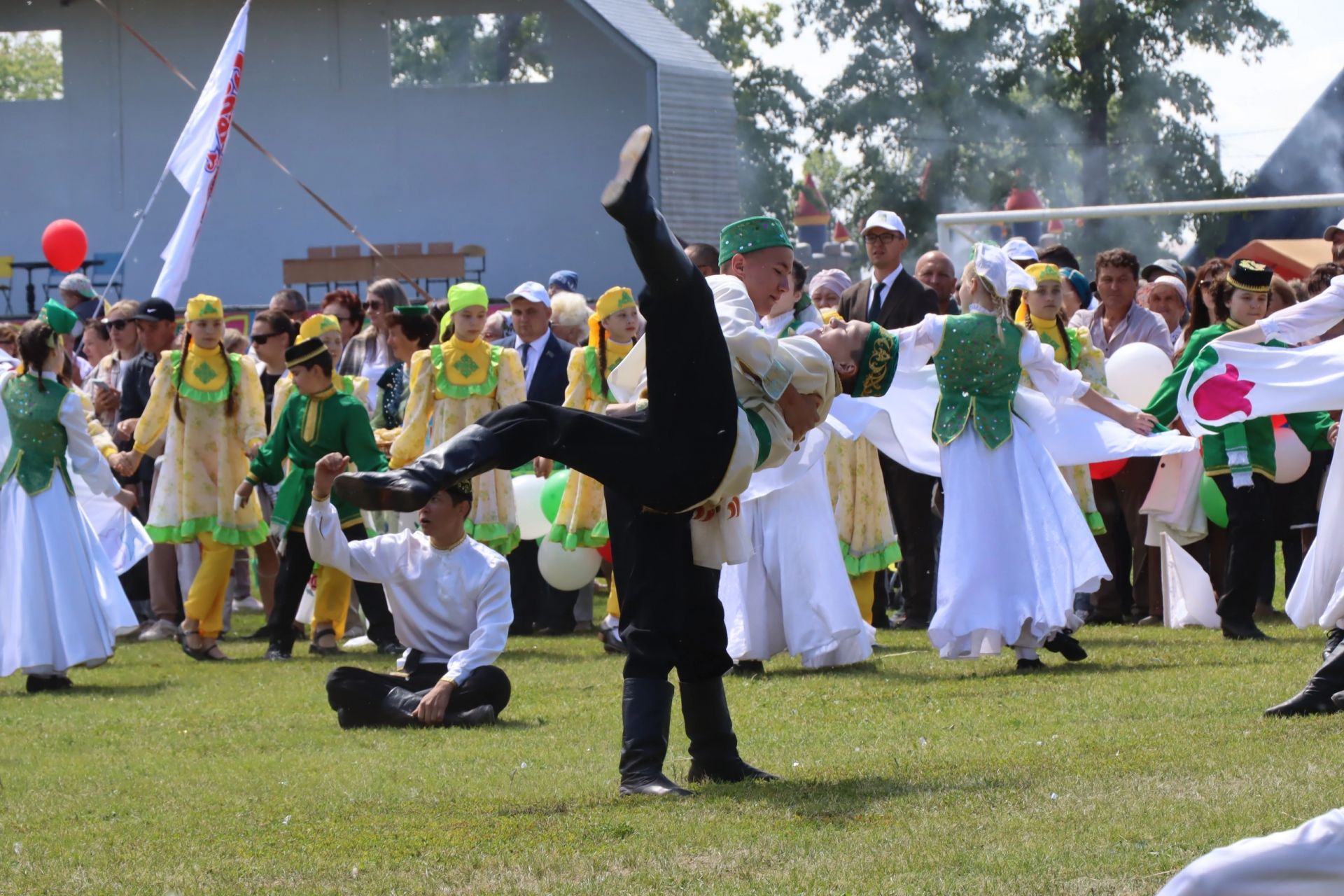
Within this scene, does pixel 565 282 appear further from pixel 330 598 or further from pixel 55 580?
pixel 55 580

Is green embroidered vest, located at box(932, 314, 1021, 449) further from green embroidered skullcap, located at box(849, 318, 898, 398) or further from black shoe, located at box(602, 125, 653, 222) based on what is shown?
black shoe, located at box(602, 125, 653, 222)

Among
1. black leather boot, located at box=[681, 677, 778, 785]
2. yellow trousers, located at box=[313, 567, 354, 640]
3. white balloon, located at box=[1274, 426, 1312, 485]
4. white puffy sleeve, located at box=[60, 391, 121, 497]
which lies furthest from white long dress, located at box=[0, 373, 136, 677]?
white balloon, located at box=[1274, 426, 1312, 485]

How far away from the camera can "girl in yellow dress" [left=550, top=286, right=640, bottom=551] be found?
1094 cm

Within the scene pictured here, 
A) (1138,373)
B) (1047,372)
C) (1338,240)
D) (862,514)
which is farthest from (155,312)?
(1338,240)

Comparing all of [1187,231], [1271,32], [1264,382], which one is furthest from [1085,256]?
[1264,382]

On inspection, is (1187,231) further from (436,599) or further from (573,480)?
(436,599)

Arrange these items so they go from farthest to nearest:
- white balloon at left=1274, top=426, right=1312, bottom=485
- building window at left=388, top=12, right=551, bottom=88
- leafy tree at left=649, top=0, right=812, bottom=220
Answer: leafy tree at left=649, top=0, right=812, bottom=220 < building window at left=388, top=12, right=551, bottom=88 < white balloon at left=1274, top=426, right=1312, bottom=485

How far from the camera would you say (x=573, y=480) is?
36.4ft

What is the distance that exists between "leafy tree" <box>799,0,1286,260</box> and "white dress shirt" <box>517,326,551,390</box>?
23.6 meters

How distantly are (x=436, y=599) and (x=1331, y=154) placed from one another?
24190 mm

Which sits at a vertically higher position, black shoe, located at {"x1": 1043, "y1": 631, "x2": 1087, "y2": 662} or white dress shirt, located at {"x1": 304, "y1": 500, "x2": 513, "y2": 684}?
white dress shirt, located at {"x1": 304, "y1": 500, "x2": 513, "y2": 684}

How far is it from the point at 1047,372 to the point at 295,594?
4949 mm

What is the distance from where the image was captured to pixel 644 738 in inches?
217

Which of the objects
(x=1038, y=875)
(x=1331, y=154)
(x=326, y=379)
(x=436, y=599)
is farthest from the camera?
(x=1331, y=154)
